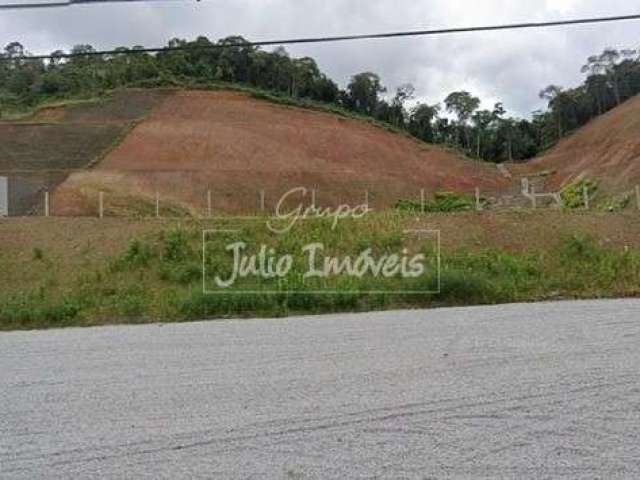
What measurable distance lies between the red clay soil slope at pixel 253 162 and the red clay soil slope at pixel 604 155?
21.2 ft

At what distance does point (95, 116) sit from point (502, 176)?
37.1 meters

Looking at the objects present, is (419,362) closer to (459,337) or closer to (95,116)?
(459,337)

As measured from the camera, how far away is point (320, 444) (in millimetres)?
4176

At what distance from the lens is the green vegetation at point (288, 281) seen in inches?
430

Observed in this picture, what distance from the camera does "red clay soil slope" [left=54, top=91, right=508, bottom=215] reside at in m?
34.3

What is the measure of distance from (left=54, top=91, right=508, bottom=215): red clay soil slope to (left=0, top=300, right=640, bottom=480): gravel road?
21.2 metres

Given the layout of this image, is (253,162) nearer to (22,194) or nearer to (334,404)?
(22,194)

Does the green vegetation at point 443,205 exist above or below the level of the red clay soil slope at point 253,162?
below

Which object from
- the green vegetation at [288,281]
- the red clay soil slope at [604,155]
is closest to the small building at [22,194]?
the green vegetation at [288,281]

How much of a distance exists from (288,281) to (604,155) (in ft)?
150

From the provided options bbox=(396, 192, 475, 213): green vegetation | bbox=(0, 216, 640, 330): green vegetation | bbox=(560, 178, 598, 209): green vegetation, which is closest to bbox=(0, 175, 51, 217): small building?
bbox=(0, 216, 640, 330): green vegetation

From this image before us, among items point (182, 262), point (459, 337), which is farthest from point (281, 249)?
point (459, 337)

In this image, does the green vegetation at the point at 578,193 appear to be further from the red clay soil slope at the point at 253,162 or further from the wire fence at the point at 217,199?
the red clay soil slope at the point at 253,162

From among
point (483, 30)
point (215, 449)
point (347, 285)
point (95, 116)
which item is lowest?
point (215, 449)
